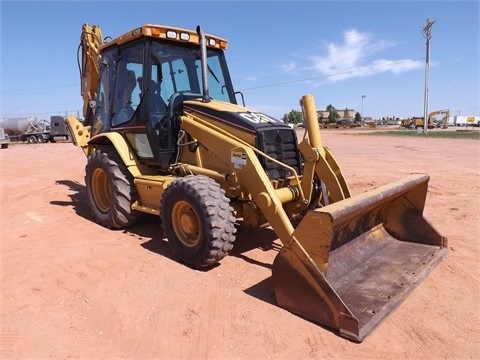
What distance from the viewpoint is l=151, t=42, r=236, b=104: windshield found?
5605 mm

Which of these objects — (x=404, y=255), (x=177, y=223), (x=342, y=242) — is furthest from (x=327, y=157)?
(x=177, y=223)

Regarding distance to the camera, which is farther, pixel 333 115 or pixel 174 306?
pixel 333 115

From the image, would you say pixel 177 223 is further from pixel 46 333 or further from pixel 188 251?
pixel 46 333

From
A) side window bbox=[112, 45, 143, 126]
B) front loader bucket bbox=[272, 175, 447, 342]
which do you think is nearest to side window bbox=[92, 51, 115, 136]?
side window bbox=[112, 45, 143, 126]

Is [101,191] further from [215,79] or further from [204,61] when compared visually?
[204,61]

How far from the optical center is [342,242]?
4277mm

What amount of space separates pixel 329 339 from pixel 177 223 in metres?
2.27

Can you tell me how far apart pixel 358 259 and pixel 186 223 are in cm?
195

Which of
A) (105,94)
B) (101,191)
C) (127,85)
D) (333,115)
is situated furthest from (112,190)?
(333,115)

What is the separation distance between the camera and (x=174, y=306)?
3688 mm

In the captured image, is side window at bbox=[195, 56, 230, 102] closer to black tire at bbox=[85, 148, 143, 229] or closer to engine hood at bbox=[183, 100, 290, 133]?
engine hood at bbox=[183, 100, 290, 133]

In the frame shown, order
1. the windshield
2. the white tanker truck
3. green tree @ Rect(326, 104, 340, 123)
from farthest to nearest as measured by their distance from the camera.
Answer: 1. green tree @ Rect(326, 104, 340, 123)
2. the white tanker truck
3. the windshield

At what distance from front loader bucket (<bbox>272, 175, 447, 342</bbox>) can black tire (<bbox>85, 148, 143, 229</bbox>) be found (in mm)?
2959

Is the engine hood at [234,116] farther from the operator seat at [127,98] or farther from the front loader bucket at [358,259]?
the front loader bucket at [358,259]
